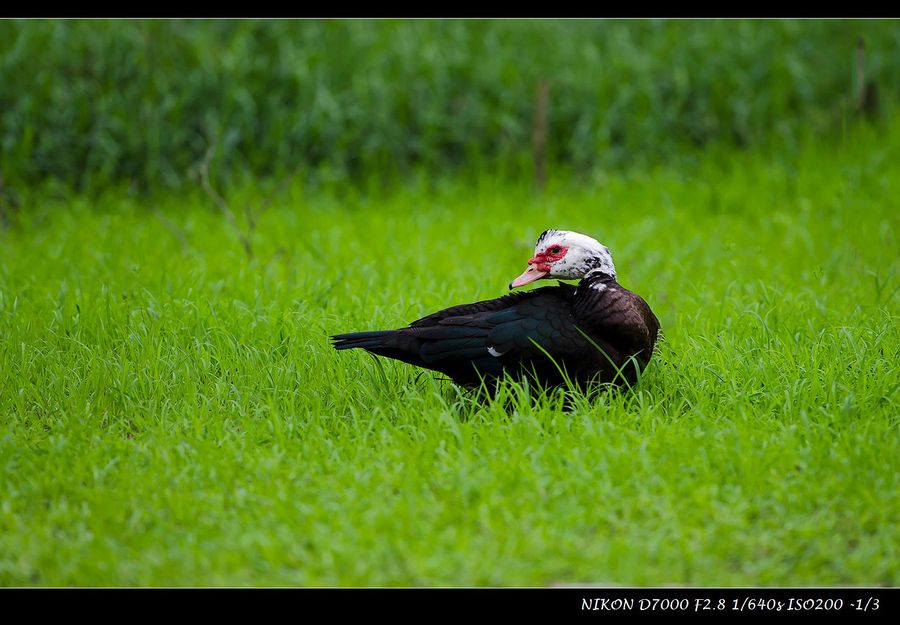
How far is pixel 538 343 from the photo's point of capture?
14.1ft

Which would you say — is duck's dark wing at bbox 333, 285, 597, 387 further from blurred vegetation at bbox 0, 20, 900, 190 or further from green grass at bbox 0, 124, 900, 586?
blurred vegetation at bbox 0, 20, 900, 190

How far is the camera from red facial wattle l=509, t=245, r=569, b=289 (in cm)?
454

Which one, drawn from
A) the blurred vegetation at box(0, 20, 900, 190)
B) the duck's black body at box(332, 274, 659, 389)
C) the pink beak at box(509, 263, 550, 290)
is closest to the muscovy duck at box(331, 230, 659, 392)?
the duck's black body at box(332, 274, 659, 389)

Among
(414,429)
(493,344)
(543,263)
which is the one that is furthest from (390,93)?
(414,429)

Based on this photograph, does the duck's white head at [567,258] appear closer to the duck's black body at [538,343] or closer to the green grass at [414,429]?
the duck's black body at [538,343]

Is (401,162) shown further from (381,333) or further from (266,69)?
(381,333)

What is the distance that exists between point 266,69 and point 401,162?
1.54 m

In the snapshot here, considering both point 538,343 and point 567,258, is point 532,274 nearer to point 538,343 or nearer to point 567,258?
point 567,258

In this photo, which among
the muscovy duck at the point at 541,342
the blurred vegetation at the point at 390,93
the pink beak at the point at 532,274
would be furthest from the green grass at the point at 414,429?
the blurred vegetation at the point at 390,93

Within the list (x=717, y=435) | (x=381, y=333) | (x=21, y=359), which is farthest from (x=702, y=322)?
(x=21, y=359)

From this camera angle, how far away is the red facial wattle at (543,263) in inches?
179

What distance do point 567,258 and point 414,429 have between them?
3.63 feet

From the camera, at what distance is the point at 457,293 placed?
5.85 metres

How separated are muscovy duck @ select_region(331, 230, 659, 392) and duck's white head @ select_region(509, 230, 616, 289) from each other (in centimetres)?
8
